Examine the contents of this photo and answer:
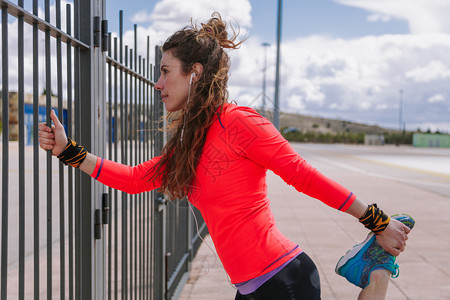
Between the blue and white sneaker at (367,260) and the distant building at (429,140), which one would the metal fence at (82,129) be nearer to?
the blue and white sneaker at (367,260)

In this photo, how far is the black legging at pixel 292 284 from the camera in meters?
1.81

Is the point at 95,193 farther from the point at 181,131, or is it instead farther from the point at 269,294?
the point at 269,294

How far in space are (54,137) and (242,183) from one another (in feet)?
2.74

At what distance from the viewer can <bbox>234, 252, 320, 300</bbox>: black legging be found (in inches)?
71.1

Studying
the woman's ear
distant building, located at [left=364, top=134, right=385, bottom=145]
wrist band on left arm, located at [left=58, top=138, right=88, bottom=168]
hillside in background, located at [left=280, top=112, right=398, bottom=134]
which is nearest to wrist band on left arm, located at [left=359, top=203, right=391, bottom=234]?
the woman's ear

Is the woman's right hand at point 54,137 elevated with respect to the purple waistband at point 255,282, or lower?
elevated

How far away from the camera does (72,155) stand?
81.2 inches

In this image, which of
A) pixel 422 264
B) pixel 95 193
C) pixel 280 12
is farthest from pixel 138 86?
pixel 280 12

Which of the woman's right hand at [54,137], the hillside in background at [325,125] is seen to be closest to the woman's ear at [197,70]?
the woman's right hand at [54,137]

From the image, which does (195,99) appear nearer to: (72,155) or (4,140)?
(72,155)

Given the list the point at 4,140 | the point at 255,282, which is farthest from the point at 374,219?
the point at 4,140

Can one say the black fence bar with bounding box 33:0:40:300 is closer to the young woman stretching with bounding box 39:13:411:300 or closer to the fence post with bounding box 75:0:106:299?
the young woman stretching with bounding box 39:13:411:300

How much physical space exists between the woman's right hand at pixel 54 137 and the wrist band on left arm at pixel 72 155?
19 mm

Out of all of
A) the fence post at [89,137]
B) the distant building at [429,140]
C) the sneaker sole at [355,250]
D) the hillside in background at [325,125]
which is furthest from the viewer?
the hillside in background at [325,125]
